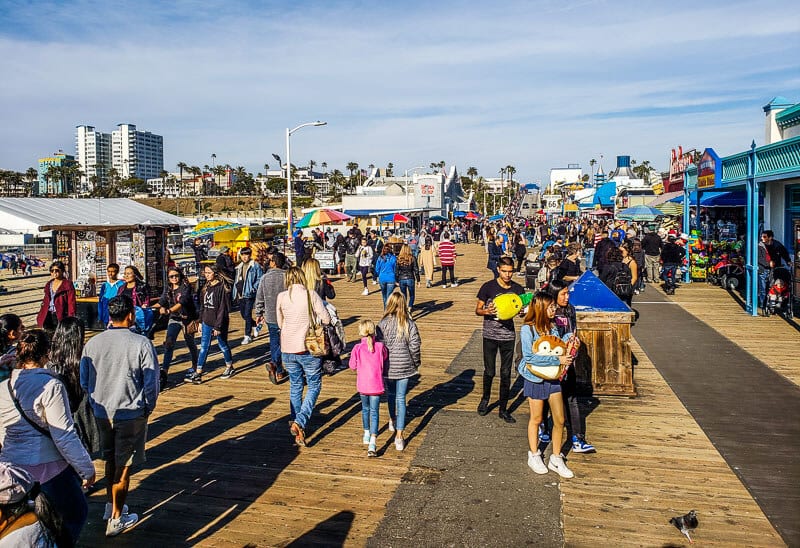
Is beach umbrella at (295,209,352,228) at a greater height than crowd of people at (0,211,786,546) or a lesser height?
greater

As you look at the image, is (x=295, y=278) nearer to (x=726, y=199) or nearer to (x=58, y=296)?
(x=58, y=296)

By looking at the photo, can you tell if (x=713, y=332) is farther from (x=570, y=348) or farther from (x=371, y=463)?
(x=371, y=463)

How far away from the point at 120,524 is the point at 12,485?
2514mm

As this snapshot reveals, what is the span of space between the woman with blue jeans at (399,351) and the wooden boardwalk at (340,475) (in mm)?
409

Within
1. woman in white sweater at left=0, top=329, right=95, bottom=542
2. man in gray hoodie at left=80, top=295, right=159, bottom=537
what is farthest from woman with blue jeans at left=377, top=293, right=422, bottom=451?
woman in white sweater at left=0, top=329, right=95, bottom=542

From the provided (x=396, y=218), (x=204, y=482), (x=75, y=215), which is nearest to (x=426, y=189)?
(x=396, y=218)

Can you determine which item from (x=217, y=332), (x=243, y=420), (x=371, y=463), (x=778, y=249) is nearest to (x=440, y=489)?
(x=371, y=463)

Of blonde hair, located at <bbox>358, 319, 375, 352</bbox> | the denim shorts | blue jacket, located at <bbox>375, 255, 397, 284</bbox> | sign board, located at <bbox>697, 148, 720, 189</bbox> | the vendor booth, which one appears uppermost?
sign board, located at <bbox>697, 148, 720, 189</bbox>

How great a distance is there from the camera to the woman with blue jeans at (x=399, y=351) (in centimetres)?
652

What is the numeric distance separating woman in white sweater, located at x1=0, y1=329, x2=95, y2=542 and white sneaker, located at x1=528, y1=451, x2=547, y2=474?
12.0ft

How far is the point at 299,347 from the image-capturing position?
6719mm

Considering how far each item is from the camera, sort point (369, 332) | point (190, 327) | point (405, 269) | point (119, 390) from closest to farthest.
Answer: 1. point (119, 390)
2. point (369, 332)
3. point (190, 327)
4. point (405, 269)

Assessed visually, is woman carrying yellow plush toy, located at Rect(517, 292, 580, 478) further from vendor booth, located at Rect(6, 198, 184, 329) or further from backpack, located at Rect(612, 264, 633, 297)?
vendor booth, located at Rect(6, 198, 184, 329)

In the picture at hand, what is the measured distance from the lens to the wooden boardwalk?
16.2 ft
